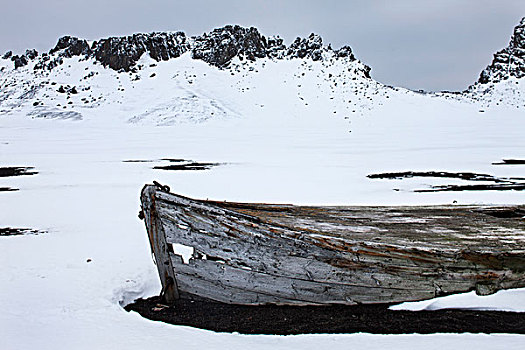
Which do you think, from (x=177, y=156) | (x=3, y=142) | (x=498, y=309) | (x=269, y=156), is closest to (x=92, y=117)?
(x=3, y=142)

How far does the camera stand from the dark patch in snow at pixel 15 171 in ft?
38.9

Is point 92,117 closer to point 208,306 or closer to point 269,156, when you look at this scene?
point 269,156

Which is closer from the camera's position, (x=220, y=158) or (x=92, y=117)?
(x=220, y=158)

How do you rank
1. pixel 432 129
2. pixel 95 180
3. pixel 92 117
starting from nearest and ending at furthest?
pixel 95 180, pixel 432 129, pixel 92 117

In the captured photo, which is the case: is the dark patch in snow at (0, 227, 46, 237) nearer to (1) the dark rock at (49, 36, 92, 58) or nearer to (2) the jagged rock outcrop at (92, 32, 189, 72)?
(2) the jagged rock outcrop at (92, 32, 189, 72)

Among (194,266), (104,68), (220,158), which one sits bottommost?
(194,266)

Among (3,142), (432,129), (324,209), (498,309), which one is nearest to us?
(498,309)

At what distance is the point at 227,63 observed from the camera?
35.2m

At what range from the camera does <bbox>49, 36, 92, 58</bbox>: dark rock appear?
38688mm

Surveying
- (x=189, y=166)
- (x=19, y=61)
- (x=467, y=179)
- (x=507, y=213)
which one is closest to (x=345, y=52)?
(x=19, y=61)

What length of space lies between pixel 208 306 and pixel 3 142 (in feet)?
61.0

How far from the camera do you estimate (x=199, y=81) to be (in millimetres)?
31578

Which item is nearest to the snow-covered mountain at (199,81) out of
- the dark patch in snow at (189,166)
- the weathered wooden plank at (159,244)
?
the dark patch in snow at (189,166)

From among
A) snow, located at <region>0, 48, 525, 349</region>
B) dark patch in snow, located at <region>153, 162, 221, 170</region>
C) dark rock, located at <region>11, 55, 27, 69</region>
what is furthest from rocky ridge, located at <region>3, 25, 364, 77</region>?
dark patch in snow, located at <region>153, 162, 221, 170</region>
